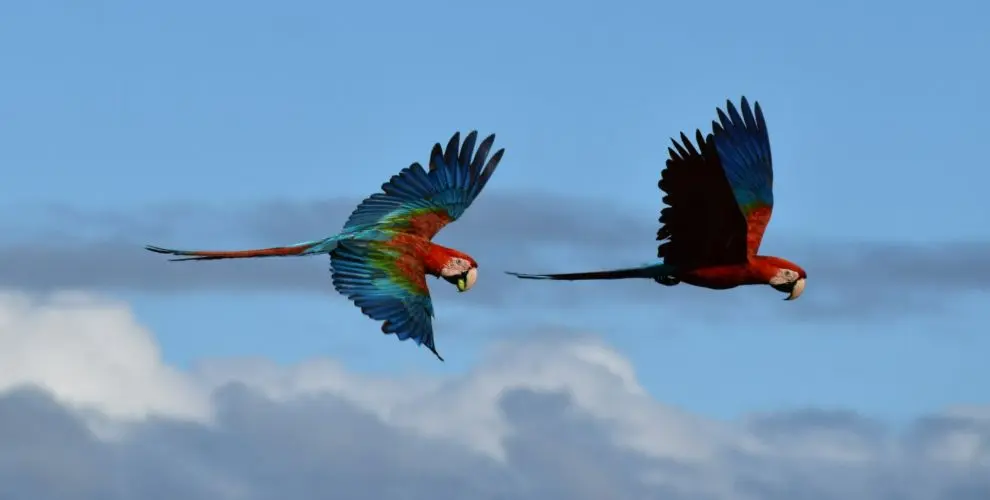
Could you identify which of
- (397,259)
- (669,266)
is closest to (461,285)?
(397,259)

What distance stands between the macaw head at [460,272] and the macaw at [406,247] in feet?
0.04

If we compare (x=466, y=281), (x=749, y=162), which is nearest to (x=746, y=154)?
(x=749, y=162)

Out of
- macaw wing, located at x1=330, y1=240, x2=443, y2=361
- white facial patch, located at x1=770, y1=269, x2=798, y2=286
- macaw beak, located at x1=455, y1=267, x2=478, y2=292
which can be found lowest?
macaw wing, located at x1=330, y1=240, x2=443, y2=361

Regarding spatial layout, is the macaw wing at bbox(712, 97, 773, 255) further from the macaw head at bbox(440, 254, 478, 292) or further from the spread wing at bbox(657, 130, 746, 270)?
the macaw head at bbox(440, 254, 478, 292)

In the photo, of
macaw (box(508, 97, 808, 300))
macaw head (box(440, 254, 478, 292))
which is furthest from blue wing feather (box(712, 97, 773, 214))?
macaw head (box(440, 254, 478, 292))

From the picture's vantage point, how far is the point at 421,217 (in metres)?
23.9

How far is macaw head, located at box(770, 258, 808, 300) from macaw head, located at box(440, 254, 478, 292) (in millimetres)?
3641

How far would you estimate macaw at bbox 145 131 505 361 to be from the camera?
21.6m

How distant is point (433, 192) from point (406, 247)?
1.84 m

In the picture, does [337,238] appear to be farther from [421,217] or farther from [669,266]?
[669,266]

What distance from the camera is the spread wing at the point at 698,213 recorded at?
21.2 metres

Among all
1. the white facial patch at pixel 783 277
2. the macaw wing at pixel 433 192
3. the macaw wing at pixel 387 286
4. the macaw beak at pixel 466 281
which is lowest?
the macaw wing at pixel 387 286

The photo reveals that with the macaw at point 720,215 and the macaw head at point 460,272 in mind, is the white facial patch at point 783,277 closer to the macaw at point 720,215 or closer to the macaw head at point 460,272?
the macaw at point 720,215

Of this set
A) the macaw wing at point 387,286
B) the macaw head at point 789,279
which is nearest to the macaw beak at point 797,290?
the macaw head at point 789,279
